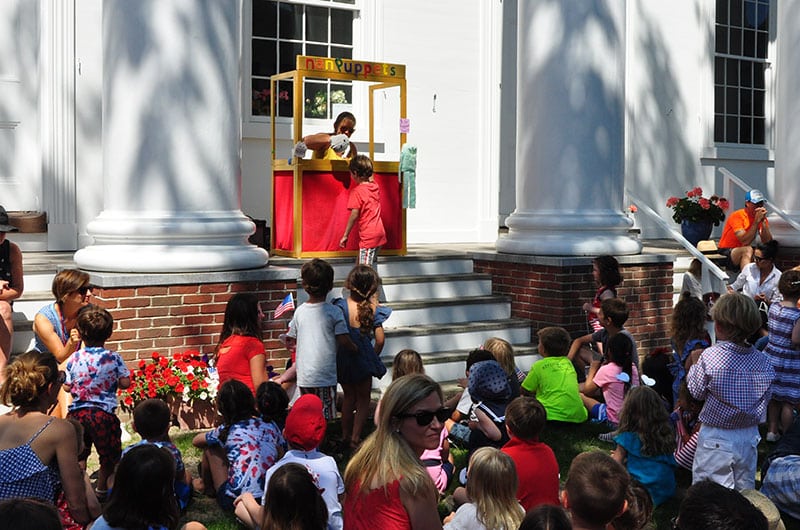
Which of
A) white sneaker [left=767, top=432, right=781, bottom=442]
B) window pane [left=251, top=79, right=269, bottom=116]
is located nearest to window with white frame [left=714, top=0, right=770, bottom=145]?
window pane [left=251, top=79, right=269, bottom=116]

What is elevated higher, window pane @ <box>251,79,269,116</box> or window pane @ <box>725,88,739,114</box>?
window pane @ <box>725,88,739,114</box>

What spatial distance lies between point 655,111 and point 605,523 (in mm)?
12826

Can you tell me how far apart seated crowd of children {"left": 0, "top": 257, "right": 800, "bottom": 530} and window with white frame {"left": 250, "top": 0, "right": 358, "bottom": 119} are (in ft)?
17.8

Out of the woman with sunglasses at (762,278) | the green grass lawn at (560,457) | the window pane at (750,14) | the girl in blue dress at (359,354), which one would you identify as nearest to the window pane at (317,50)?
the woman with sunglasses at (762,278)

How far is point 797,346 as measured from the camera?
8133 mm

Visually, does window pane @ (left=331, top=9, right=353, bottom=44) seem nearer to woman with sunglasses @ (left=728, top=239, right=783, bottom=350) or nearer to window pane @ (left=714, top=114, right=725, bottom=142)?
woman with sunglasses @ (left=728, top=239, right=783, bottom=350)

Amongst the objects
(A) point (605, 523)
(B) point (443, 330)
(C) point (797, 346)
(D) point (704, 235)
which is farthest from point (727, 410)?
(D) point (704, 235)

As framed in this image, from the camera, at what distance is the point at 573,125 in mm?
10617

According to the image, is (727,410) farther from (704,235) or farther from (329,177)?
(704,235)

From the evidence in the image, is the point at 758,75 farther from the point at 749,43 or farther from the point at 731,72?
the point at 731,72

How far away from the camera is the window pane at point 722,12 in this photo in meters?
16.8

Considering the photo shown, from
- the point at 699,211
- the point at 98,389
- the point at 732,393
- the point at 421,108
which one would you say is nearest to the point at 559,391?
the point at 732,393

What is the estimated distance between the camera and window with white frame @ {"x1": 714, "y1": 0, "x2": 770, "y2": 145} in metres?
16.9

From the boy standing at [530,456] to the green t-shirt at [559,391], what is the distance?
2566 mm
